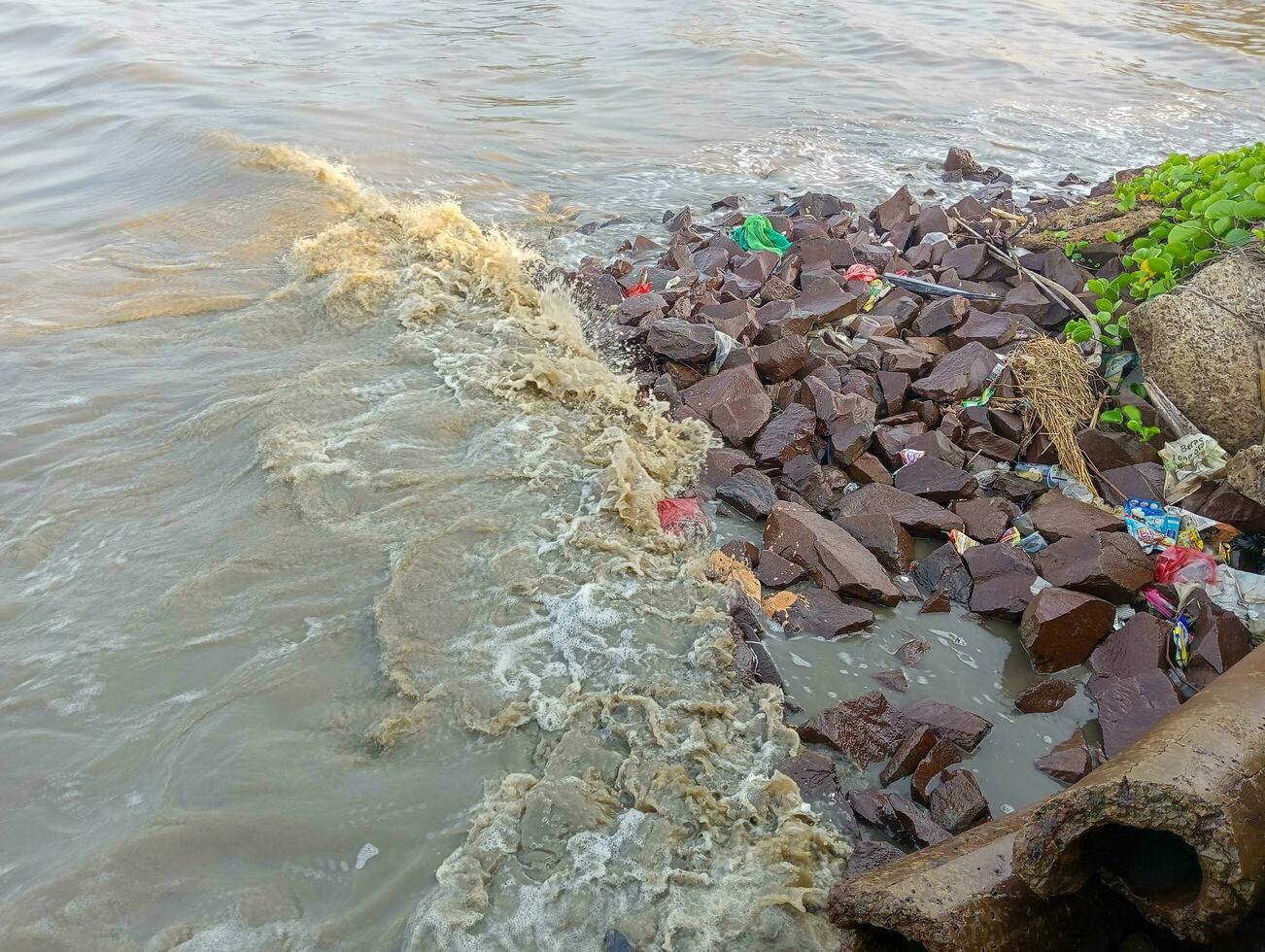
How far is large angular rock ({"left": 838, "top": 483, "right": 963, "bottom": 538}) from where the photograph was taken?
414 cm

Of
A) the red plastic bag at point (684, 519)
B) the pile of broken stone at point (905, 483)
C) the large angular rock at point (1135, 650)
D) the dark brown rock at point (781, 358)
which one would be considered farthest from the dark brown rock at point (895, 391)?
the large angular rock at point (1135, 650)

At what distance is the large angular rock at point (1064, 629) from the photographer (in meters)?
3.48

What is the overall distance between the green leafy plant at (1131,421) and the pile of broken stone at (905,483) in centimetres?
6

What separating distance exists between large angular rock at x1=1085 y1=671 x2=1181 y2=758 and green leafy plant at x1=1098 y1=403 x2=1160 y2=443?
5.65ft

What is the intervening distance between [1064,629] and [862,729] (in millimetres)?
1011

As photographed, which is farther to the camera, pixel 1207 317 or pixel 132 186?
pixel 132 186

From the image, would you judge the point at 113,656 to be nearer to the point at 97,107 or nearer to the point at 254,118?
the point at 254,118

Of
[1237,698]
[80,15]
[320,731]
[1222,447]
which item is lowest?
[320,731]

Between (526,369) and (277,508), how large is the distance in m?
1.72

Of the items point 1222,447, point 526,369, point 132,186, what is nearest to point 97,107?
point 132,186

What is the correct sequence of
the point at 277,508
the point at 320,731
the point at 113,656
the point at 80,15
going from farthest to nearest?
the point at 80,15 → the point at 277,508 → the point at 113,656 → the point at 320,731

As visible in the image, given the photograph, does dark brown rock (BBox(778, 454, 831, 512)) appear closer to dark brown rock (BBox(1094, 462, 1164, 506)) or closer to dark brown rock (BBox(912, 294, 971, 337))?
dark brown rock (BBox(1094, 462, 1164, 506))

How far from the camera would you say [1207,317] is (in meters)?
4.52

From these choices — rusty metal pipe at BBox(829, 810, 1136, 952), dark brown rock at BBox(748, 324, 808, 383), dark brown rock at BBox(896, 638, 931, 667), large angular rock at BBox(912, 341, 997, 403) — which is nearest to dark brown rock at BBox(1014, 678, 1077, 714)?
dark brown rock at BBox(896, 638, 931, 667)
